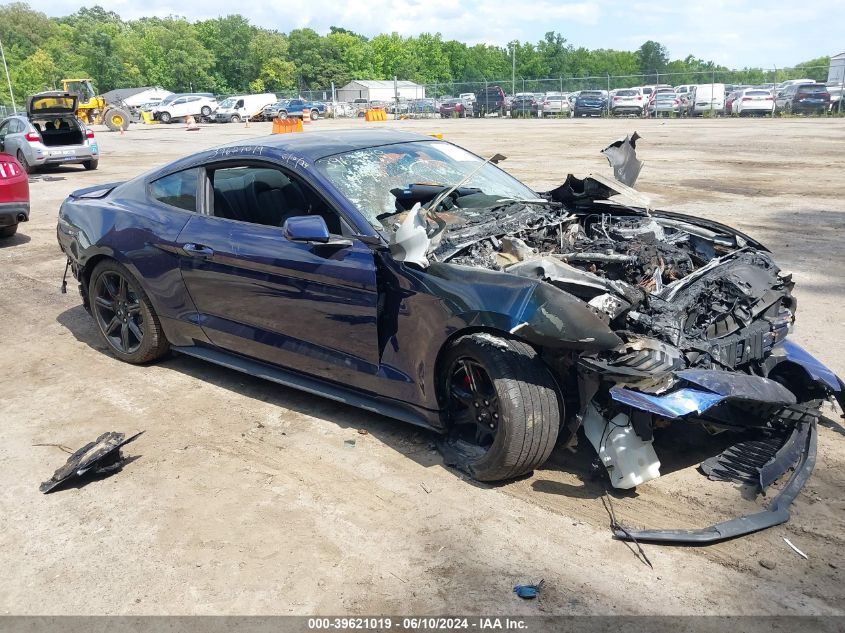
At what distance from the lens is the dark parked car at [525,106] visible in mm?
46431

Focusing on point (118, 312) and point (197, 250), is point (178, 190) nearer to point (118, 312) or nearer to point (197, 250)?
point (197, 250)

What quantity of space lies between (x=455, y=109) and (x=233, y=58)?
64101 millimetres

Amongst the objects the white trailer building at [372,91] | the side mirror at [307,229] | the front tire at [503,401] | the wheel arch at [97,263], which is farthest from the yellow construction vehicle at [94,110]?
the front tire at [503,401]

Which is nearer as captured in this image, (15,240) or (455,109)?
(15,240)

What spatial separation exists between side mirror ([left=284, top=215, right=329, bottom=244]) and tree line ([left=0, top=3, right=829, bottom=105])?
91.8m

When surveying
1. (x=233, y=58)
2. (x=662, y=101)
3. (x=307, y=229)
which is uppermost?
(x=233, y=58)

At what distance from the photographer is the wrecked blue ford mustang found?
3633 mm

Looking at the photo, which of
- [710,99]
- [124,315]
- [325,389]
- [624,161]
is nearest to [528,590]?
[325,389]

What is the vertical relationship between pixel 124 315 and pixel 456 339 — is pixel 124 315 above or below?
below

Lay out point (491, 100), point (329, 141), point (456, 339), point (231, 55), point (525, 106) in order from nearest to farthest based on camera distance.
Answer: point (456, 339) < point (329, 141) < point (525, 106) < point (491, 100) < point (231, 55)

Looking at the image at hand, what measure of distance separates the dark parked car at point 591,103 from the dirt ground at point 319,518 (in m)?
39.0

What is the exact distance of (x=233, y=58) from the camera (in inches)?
4097

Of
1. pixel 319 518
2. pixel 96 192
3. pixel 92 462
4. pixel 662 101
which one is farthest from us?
pixel 662 101

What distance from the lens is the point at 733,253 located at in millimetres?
4461
